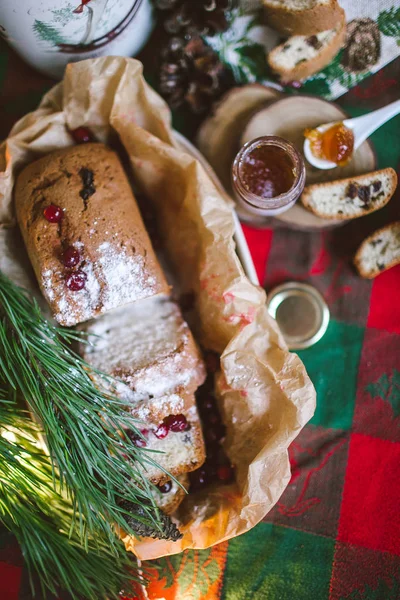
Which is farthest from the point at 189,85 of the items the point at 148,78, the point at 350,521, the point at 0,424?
the point at 350,521

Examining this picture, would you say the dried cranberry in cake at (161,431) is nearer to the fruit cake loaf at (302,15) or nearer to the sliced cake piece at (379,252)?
the sliced cake piece at (379,252)

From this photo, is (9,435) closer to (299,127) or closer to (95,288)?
(95,288)

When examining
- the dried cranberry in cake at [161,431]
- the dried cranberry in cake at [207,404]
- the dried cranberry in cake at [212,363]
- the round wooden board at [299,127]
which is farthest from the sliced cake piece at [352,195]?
the dried cranberry in cake at [161,431]

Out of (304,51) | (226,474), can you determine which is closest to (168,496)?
(226,474)

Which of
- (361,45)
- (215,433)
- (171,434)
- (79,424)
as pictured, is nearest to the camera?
(79,424)

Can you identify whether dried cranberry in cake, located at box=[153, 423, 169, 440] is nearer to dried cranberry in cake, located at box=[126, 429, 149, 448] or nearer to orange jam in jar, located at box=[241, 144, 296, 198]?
dried cranberry in cake, located at box=[126, 429, 149, 448]

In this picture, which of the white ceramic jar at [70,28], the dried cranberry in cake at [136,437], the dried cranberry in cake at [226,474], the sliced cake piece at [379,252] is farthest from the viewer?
the sliced cake piece at [379,252]
